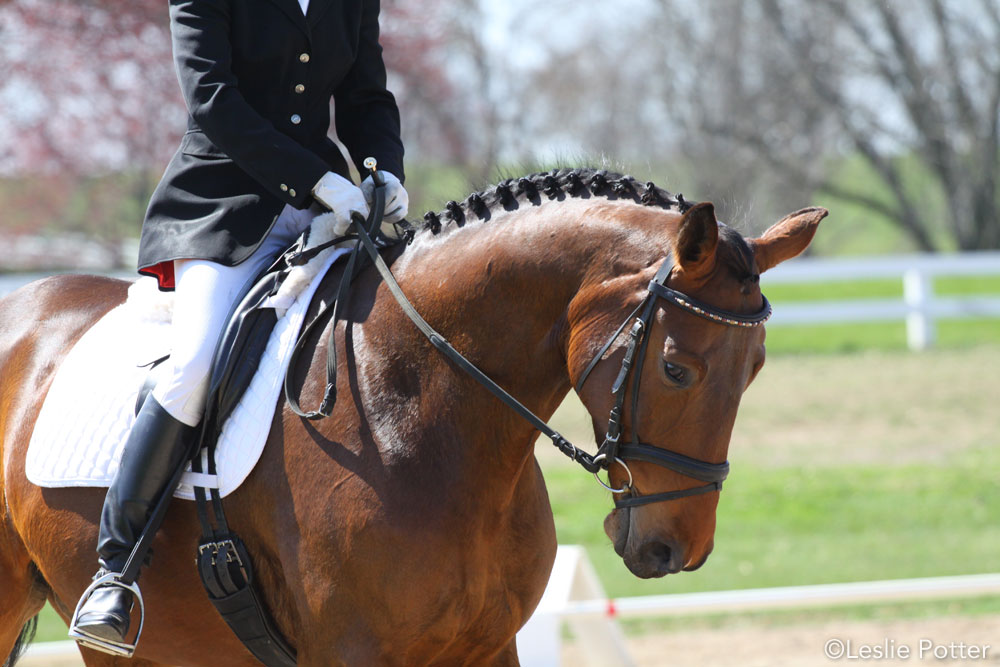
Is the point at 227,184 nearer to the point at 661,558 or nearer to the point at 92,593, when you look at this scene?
the point at 92,593

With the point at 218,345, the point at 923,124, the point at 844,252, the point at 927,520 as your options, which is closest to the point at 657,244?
the point at 218,345

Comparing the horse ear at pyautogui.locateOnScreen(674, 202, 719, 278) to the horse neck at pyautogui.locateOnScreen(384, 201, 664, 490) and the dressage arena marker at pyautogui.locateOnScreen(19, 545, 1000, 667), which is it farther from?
the dressage arena marker at pyautogui.locateOnScreen(19, 545, 1000, 667)

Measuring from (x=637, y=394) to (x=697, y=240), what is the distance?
0.37m

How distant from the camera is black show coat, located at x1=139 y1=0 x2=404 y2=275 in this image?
9.53 feet

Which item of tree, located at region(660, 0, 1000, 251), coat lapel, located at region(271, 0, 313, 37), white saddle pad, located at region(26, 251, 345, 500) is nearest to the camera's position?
white saddle pad, located at region(26, 251, 345, 500)

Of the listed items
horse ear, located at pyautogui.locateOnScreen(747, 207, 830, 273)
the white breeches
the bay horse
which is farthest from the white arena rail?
horse ear, located at pyautogui.locateOnScreen(747, 207, 830, 273)

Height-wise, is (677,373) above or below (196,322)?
below

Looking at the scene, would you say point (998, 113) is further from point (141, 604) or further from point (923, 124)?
point (141, 604)

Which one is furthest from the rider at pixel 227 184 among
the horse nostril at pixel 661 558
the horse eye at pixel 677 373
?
the horse nostril at pixel 661 558

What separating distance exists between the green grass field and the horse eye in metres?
1.94

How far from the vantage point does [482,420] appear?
8.91 feet

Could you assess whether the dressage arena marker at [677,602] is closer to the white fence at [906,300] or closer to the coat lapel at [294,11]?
the coat lapel at [294,11]

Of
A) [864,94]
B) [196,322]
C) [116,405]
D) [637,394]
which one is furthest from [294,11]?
[864,94]

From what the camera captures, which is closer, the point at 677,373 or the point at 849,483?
the point at 677,373
